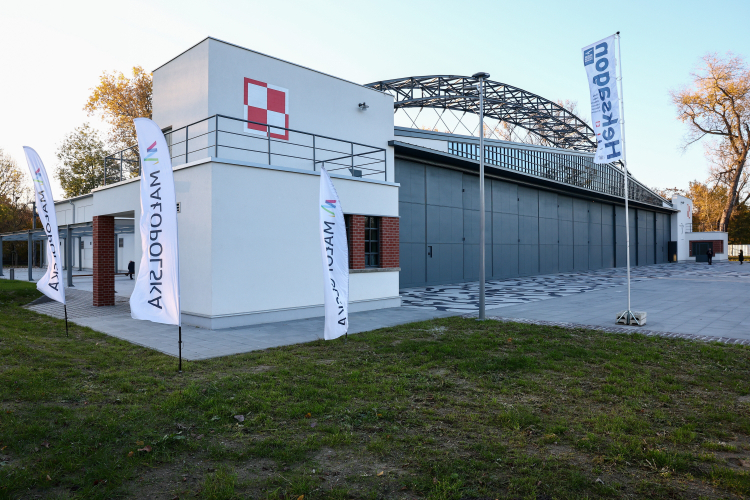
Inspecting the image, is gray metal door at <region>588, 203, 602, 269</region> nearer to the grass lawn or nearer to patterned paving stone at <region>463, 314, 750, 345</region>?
patterned paving stone at <region>463, 314, 750, 345</region>

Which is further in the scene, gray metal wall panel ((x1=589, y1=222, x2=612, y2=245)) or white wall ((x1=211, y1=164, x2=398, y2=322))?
gray metal wall panel ((x1=589, y1=222, x2=612, y2=245))

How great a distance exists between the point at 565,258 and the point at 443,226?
13.7 m

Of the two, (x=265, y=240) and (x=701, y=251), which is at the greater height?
(x=265, y=240)

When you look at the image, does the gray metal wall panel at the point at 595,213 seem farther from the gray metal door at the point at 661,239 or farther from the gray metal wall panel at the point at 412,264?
the gray metal wall panel at the point at 412,264

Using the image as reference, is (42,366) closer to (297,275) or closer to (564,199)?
(297,275)

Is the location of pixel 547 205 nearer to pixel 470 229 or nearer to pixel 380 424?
pixel 470 229

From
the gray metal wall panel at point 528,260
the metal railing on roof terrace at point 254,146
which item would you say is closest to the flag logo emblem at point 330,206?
the metal railing on roof terrace at point 254,146

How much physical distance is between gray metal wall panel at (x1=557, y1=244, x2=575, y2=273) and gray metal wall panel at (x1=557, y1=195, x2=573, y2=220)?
197 centimetres

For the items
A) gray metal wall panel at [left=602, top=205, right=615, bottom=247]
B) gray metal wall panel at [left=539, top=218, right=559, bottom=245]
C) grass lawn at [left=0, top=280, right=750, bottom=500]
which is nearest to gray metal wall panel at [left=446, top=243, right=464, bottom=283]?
gray metal wall panel at [left=539, top=218, right=559, bottom=245]

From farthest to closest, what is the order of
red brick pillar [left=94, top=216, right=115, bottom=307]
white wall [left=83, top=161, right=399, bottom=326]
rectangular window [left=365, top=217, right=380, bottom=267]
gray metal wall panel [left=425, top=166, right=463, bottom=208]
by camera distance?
gray metal wall panel [left=425, top=166, right=463, bottom=208] < rectangular window [left=365, top=217, right=380, bottom=267] < red brick pillar [left=94, top=216, right=115, bottom=307] < white wall [left=83, top=161, right=399, bottom=326]

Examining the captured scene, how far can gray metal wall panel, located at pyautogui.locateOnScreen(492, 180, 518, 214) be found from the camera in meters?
24.5

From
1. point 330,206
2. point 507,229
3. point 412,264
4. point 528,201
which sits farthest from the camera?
point 528,201

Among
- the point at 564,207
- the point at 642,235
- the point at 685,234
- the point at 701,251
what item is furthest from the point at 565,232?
the point at 685,234

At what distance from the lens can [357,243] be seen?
12352 millimetres
